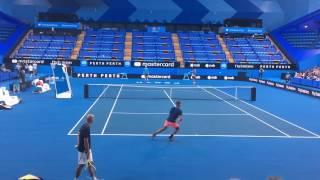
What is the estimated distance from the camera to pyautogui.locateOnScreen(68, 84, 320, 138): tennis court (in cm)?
1794

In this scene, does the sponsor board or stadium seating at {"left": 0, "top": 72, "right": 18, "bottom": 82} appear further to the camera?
stadium seating at {"left": 0, "top": 72, "right": 18, "bottom": 82}

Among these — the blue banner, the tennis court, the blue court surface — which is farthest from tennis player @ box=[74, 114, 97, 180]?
the blue banner

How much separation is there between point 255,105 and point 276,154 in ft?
46.0

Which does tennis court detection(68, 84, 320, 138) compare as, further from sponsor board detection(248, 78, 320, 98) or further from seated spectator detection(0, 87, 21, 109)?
sponsor board detection(248, 78, 320, 98)

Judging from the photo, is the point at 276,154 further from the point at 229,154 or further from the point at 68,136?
the point at 68,136

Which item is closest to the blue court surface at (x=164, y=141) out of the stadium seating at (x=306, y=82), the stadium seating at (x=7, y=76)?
the stadium seating at (x=306, y=82)

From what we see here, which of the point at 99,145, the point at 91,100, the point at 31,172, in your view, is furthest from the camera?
the point at 91,100

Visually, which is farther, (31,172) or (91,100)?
(91,100)

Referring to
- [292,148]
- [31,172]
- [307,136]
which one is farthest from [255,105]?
[31,172]

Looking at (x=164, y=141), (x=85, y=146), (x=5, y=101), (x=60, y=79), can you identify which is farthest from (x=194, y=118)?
(x=85, y=146)

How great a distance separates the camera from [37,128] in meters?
18.2

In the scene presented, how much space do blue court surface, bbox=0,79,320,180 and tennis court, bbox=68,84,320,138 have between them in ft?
0.13

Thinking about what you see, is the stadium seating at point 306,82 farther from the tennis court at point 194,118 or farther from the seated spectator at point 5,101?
the seated spectator at point 5,101

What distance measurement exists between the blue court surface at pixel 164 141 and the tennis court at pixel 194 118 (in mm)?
41
